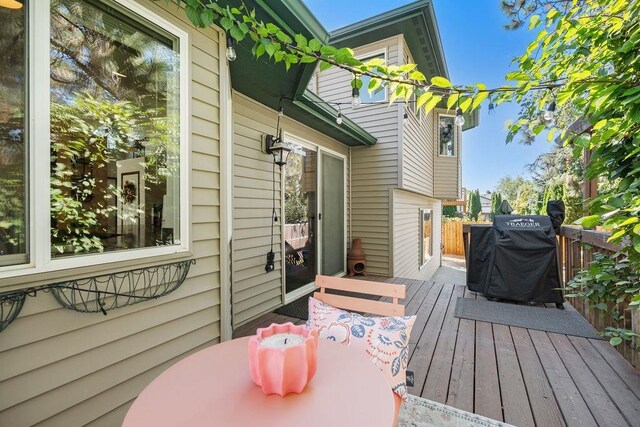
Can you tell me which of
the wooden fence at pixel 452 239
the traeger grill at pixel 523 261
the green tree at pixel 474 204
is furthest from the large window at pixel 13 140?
the green tree at pixel 474 204

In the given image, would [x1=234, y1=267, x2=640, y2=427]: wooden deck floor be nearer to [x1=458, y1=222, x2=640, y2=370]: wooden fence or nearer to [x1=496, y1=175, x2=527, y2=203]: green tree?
[x1=458, y1=222, x2=640, y2=370]: wooden fence

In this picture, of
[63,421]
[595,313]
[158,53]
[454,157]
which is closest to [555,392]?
[595,313]

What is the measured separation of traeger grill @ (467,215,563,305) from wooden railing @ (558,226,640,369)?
203 mm

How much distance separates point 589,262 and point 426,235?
6.01 meters

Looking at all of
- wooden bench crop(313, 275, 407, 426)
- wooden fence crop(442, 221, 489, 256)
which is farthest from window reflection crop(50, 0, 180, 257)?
wooden fence crop(442, 221, 489, 256)

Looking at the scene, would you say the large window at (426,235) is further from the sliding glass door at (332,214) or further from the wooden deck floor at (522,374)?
the wooden deck floor at (522,374)

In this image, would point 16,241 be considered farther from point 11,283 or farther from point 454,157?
point 454,157

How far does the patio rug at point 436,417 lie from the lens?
65.3 inches

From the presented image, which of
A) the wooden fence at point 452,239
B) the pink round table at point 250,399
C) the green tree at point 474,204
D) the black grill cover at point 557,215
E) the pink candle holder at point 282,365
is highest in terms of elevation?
the green tree at point 474,204

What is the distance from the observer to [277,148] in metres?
3.50

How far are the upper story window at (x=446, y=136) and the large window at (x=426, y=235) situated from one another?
1.91 m

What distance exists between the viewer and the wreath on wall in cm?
155

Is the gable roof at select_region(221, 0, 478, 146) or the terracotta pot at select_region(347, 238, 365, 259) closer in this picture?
the gable roof at select_region(221, 0, 478, 146)

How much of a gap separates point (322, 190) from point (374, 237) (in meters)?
1.54
